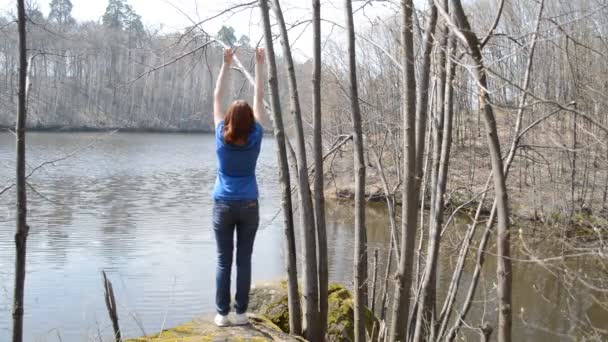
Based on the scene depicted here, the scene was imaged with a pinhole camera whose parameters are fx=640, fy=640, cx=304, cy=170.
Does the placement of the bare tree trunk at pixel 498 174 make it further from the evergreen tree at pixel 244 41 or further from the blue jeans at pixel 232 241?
the evergreen tree at pixel 244 41

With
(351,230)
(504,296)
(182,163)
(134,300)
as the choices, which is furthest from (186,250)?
(182,163)

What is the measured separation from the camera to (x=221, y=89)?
4.42 meters

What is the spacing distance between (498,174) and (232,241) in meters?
1.82

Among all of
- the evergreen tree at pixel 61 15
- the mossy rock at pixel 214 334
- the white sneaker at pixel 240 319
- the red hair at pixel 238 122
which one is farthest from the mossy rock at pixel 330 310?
the evergreen tree at pixel 61 15

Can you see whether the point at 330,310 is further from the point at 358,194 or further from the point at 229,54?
the point at 229,54

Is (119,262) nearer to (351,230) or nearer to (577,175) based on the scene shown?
(351,230)

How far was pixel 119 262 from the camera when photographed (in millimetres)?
13148

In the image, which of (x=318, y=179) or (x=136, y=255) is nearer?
(x=318, y=179)

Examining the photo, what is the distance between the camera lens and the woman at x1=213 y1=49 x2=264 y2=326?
407cm

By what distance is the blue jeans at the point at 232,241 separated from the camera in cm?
418

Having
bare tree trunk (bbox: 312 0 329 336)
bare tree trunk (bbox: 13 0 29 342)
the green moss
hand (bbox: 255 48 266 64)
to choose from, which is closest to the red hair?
hand (bbox: 255 48 266 64)

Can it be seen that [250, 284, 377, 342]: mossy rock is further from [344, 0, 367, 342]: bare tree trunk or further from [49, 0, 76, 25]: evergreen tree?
[49, 0, 76, 25]: evergreen tree

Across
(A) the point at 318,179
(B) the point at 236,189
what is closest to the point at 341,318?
(A) the point at 318,179

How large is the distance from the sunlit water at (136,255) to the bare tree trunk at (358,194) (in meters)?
0.99
